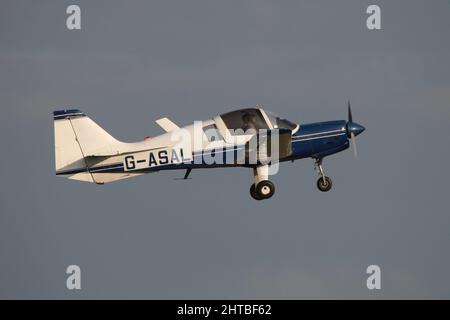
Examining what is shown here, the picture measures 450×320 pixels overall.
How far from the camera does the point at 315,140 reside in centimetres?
3272

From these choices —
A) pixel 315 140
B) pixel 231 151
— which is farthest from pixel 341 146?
pixel 231 151

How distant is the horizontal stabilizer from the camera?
32219 millimetres

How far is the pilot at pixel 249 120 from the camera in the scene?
104 feet

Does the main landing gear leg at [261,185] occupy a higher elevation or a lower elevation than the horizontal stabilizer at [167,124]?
lower

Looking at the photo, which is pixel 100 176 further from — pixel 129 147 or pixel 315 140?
pixel 315 140

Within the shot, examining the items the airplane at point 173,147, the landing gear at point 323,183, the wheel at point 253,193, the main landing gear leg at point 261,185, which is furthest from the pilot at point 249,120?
the landing gear at point 323,183

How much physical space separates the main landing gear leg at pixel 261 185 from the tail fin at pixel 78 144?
11.9ft

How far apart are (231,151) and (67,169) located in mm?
4018

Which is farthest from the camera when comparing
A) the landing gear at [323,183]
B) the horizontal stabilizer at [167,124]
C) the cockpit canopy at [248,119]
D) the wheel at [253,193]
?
the landing gear at [323,183]

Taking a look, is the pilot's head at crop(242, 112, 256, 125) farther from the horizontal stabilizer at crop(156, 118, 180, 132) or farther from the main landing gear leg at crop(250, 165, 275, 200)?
the horizontal stabilizer at crop(156, 118, 180, 132)

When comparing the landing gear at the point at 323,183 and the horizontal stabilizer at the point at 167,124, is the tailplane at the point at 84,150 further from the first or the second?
the landing gear at the point at 323,183

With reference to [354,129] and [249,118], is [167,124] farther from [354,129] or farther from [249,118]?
[354,129]

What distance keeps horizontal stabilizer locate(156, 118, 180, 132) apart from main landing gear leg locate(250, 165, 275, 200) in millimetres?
2307
